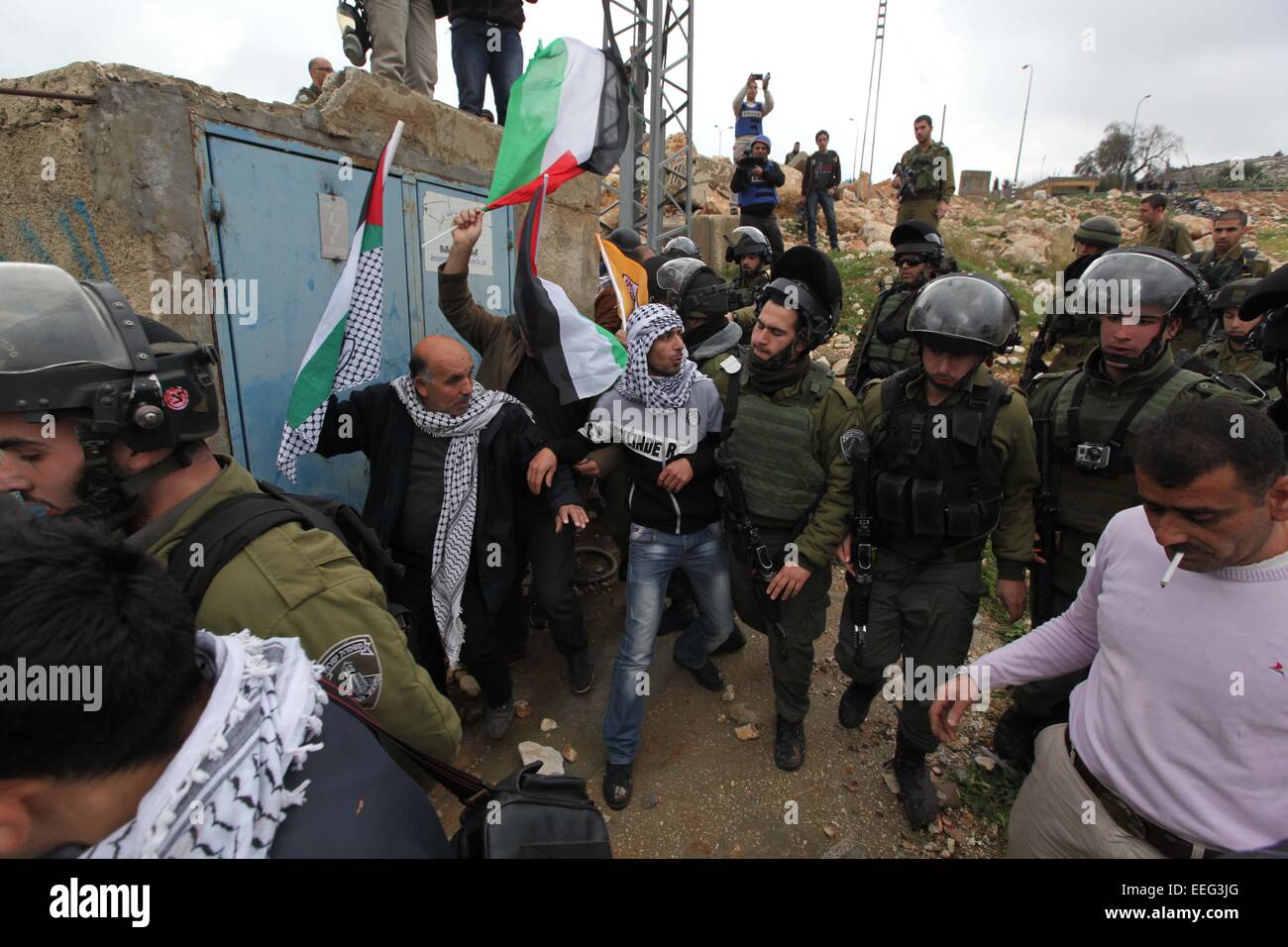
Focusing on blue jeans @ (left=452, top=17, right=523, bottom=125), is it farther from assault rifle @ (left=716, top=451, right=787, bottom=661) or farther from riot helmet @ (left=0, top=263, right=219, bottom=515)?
riot helmet @ (left=0, top=263, right=219, bottom=515)

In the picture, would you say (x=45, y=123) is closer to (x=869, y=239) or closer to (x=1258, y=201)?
(x=869, y=239)

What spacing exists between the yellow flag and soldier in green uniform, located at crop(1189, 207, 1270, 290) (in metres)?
5.57

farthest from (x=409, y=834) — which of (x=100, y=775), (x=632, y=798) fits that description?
(x=632, y=798)

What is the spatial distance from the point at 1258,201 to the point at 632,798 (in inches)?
1106

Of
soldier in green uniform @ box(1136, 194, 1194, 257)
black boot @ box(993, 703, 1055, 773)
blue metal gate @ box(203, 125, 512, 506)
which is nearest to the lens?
blue metal gate @ box(203, 125, 512, 506)

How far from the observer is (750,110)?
10562 mm

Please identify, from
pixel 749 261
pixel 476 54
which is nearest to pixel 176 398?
pixel 476 54

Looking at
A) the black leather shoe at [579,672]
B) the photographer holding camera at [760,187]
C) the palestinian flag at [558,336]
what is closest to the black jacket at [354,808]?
the palestinian flag at [558,336]

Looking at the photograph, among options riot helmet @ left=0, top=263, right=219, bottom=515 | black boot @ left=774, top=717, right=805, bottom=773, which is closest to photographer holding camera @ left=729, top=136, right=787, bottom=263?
black boot @ left=774, top=717, right=805, bottom=773

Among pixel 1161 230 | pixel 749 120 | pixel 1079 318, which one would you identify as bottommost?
pixel 1079 318

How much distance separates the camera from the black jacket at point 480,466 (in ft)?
9.89

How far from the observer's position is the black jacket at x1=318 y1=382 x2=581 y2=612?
9.89 feet

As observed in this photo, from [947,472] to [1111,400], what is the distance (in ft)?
2.43

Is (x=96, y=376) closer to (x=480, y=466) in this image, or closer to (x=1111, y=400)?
(x=480, y=466)
